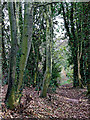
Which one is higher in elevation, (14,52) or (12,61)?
(14,52)

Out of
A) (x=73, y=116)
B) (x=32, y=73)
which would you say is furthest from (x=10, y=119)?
(x=32, y=73)

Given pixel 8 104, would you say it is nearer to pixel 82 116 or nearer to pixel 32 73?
pixel 82 116

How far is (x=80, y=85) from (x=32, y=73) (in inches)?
218

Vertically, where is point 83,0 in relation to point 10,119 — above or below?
above

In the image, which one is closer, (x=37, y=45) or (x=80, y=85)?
(x=37, y=45)

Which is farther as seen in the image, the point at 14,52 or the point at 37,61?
the point at 37,61

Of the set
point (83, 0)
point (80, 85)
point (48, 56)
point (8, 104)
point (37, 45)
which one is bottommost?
point (80, 85)

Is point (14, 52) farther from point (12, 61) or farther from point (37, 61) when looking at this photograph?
point (37, 61)

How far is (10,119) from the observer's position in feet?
16.2

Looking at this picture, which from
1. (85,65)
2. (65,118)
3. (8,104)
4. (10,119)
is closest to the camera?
(10,119)

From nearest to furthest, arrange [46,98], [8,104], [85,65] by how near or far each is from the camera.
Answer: [8,104]
[46,98]
[85,65]

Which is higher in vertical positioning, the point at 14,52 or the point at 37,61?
the point at 14,52

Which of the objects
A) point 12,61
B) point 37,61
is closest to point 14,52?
point 12,61

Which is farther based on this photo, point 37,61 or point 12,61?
point 37,61
